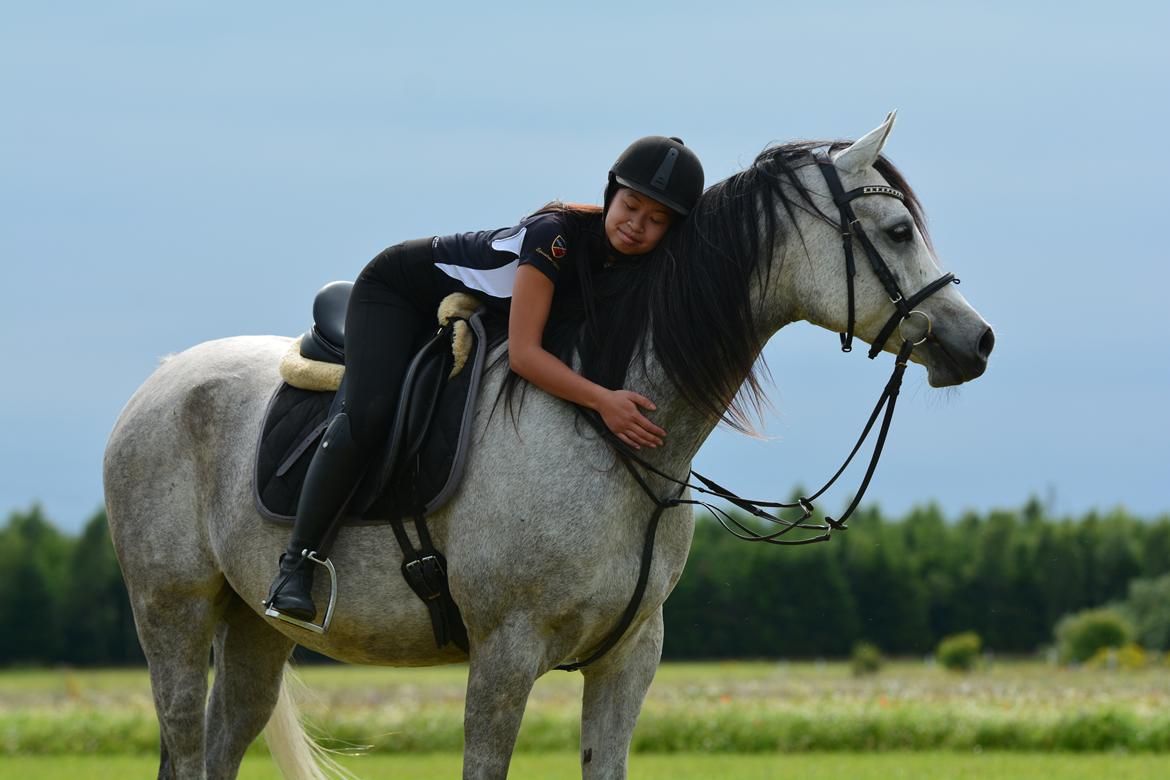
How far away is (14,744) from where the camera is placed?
1748cm

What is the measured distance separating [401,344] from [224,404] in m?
1.16

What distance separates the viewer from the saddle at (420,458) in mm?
5203

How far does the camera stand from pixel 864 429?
17.1 ft

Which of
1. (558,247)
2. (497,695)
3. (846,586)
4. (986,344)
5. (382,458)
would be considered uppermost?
(558,247)

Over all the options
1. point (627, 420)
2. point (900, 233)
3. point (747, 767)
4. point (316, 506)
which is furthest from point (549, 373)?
point (747, 767)

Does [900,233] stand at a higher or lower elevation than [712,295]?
higher

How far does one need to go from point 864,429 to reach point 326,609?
89.2 inches

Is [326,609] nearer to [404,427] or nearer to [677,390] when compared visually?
[404,427]

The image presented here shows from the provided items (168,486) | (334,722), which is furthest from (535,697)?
(168,486)

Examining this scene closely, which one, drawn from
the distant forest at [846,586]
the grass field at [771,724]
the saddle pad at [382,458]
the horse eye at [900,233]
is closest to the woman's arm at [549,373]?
the saddle pad at [382,458]

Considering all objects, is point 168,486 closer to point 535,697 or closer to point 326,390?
point 326,390

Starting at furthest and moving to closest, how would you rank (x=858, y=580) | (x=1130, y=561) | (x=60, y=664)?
(x=1130, y=561) → (x=858, y=580) → (x=60, y=664)

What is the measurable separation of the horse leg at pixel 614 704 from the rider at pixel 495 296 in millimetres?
954

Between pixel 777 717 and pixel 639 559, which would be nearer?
pixel 639 559
